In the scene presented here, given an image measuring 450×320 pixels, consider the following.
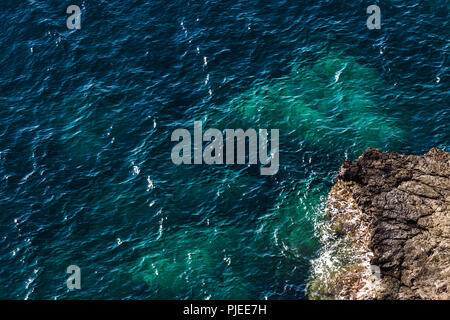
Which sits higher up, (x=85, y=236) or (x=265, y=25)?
(x=265, y=25)

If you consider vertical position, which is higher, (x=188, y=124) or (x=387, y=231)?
(x=188, y=124)

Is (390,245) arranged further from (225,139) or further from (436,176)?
(225,139)

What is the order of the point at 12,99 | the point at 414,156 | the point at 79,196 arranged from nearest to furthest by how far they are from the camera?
the point at 414,156
the point at 79,196
the point at 12,99

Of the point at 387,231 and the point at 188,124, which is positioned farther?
the point at 188,124

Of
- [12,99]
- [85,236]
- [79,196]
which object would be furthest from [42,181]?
[12,99]
